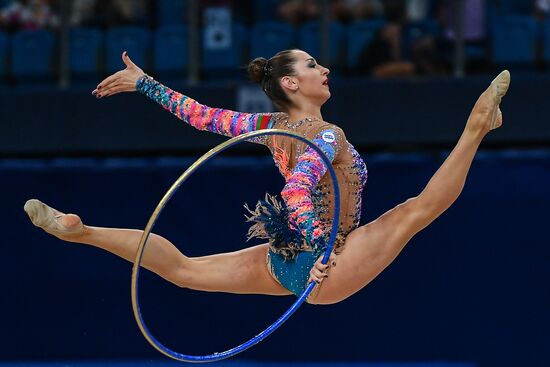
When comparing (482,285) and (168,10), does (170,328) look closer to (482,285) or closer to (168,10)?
(482,285)

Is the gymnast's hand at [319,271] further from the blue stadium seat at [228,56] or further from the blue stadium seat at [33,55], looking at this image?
the blue stadium seat at [33,55]

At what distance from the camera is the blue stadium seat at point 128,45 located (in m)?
8.34

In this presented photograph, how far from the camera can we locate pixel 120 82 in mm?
5168

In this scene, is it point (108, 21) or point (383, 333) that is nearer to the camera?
point (383, 333)

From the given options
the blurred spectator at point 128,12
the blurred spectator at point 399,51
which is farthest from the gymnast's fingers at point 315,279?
A: the blurred spectator at point 128,12

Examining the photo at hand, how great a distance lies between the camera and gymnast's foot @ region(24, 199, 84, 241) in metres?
4.75

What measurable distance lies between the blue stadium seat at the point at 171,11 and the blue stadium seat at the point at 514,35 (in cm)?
247

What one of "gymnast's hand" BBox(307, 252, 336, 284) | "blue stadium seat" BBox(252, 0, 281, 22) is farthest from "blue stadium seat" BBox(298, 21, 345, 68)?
"gymnast's hand" BBox(307, 252, 336, 284)

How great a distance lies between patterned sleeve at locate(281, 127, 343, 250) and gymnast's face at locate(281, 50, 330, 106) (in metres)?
0.38

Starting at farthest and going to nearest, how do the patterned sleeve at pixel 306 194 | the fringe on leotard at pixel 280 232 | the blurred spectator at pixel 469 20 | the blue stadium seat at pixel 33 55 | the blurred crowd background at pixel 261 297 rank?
1. the blue stadium seat at pixel 33 55
2. the blurred spectator at pixel 469 20
3. the blurred crowd background at pixel 261 297
4. the fringe on leotard at pixel 280 232
5. the patterned sleeve at pixel 306 194

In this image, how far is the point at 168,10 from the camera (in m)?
8.45

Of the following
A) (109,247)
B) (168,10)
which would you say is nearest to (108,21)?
(168,10)

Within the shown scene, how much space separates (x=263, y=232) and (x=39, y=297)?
2869 millimetres

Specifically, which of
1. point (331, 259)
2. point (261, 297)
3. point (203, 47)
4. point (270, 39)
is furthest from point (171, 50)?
point (331, 259)
